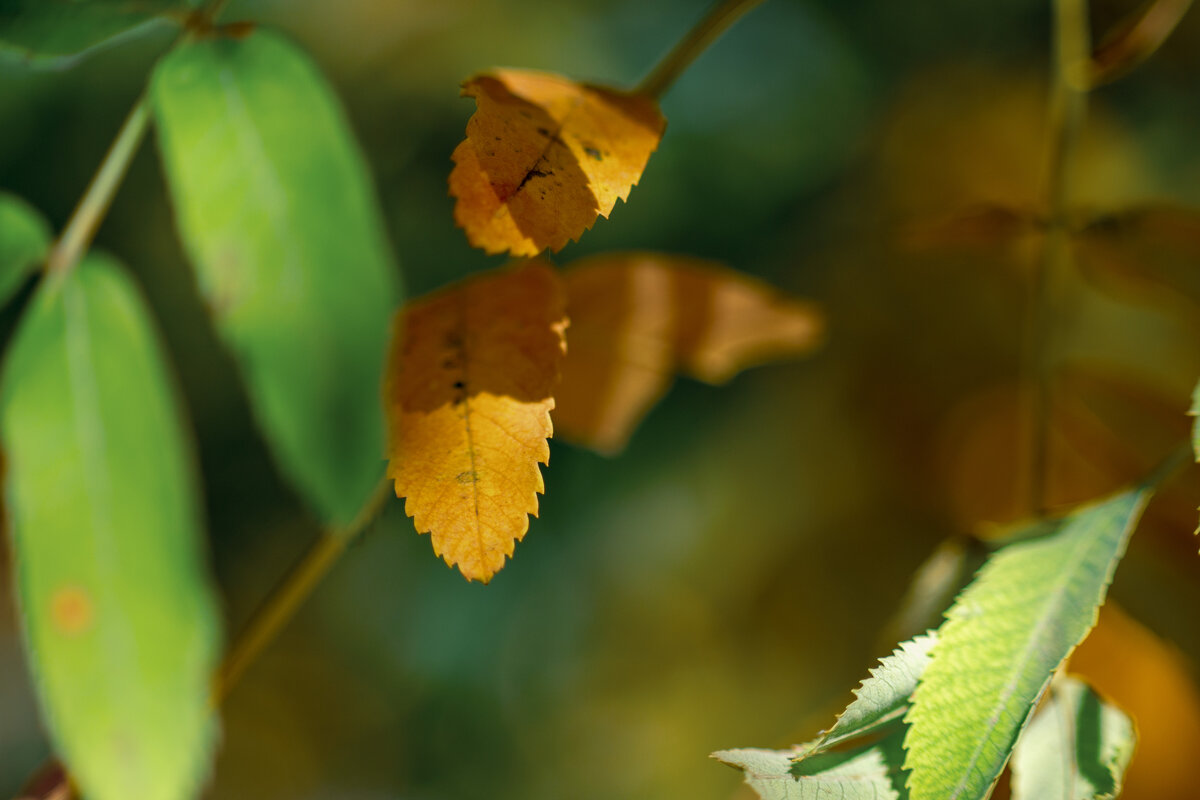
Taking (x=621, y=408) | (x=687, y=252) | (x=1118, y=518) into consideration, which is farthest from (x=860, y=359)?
(x=1118, y=518)

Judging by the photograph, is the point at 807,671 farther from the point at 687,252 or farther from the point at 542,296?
the point at 542,296

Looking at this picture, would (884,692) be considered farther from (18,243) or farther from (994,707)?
(18,243)

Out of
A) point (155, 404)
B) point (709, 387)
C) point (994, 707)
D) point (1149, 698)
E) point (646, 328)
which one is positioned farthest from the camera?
point (709, 387)

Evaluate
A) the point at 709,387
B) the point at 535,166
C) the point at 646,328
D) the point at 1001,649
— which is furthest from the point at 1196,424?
the point at 709,387

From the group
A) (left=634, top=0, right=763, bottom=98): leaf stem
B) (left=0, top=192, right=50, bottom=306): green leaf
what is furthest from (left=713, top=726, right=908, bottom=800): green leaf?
(left=0, top=192, right=50, bottom=306): green leaf

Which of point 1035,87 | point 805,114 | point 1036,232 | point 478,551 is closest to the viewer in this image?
point 478,551
